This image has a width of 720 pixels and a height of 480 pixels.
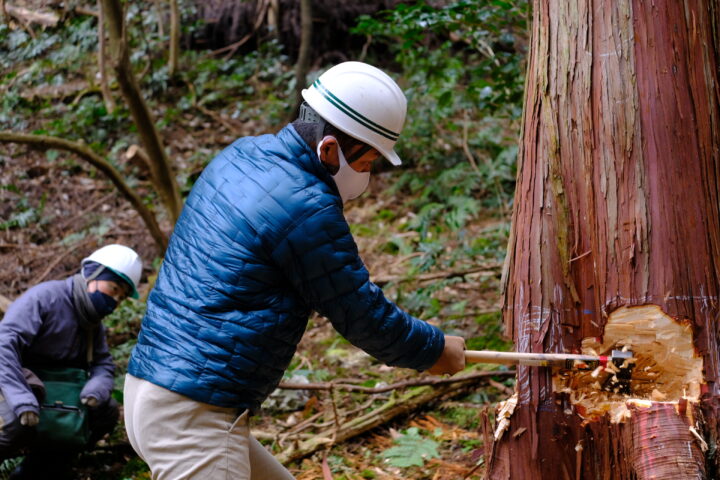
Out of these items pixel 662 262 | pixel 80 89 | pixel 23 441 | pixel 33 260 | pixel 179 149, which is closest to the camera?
pixel 662 262

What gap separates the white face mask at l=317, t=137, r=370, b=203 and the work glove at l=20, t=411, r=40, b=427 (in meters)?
2.52

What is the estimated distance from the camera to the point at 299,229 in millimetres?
2219

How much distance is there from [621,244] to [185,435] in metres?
1.82

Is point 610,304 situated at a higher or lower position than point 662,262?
lower

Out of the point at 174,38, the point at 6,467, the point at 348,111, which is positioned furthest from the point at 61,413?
the point at 174,38

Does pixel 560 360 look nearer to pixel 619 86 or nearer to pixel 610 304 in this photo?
pixel 610 304

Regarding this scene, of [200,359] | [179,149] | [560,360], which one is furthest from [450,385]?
[179,149]

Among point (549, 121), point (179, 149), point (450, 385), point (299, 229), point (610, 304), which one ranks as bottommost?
point (450, 385)

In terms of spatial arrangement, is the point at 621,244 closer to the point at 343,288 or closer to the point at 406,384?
the point at 343,288

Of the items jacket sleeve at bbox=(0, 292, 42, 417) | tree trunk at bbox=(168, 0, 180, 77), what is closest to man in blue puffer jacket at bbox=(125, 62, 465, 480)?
jacket sleeve at bbox=(0, 292, 42, 417)

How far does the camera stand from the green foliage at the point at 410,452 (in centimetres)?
379

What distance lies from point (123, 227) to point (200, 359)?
632 cm

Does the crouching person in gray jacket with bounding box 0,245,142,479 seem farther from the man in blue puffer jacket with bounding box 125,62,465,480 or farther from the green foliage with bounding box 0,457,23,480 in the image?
the man in blue puffer jacket with bounding box 125,62,465,480

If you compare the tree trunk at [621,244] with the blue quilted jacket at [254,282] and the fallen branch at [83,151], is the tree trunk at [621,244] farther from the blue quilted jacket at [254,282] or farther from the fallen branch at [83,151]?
the fallen branch at [83,151]
